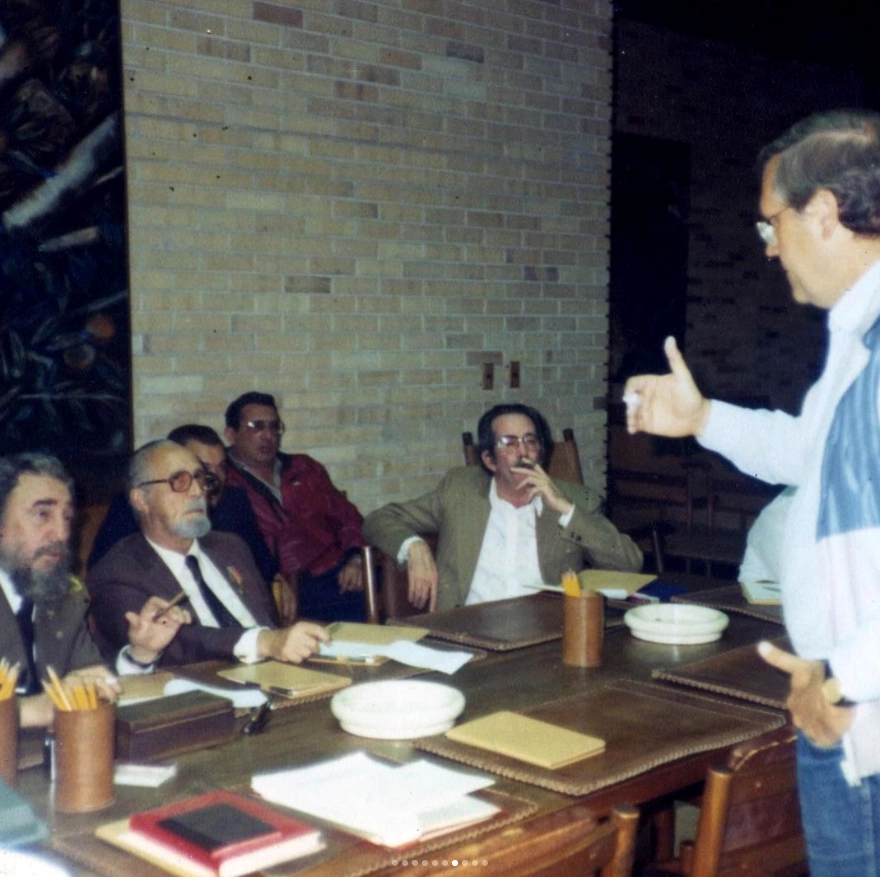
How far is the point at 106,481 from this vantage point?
4.27 m

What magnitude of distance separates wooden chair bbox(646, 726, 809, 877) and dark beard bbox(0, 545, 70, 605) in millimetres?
1601

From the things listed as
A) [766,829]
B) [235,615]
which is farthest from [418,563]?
[766,829]

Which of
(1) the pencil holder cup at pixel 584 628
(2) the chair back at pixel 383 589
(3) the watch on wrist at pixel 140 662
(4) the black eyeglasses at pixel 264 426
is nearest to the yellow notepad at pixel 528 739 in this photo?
(1) the pencil holder cup at pixel 584 628

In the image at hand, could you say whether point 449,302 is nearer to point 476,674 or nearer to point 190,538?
point 190,538

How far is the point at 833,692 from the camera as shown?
1.56 metres

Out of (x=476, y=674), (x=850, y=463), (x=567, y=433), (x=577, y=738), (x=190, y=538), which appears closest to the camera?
(x=850, y=463)

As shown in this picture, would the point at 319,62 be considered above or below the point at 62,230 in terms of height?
above

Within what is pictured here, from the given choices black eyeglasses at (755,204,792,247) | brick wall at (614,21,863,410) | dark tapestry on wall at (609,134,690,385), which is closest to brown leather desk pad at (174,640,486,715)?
black eyeglasses at (755,204,792,247)

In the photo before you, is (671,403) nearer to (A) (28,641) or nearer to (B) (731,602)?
(B) (731,602)

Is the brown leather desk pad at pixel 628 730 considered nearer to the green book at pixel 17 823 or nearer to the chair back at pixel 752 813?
the chair back at pixel 752 813

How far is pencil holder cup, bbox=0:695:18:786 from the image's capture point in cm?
173

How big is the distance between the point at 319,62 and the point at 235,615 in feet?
7.75

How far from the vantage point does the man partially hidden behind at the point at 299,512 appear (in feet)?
14.7

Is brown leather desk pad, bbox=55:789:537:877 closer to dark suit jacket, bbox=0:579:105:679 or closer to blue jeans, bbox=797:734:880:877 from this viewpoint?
blue jeans, bbox=797:734:880:877
